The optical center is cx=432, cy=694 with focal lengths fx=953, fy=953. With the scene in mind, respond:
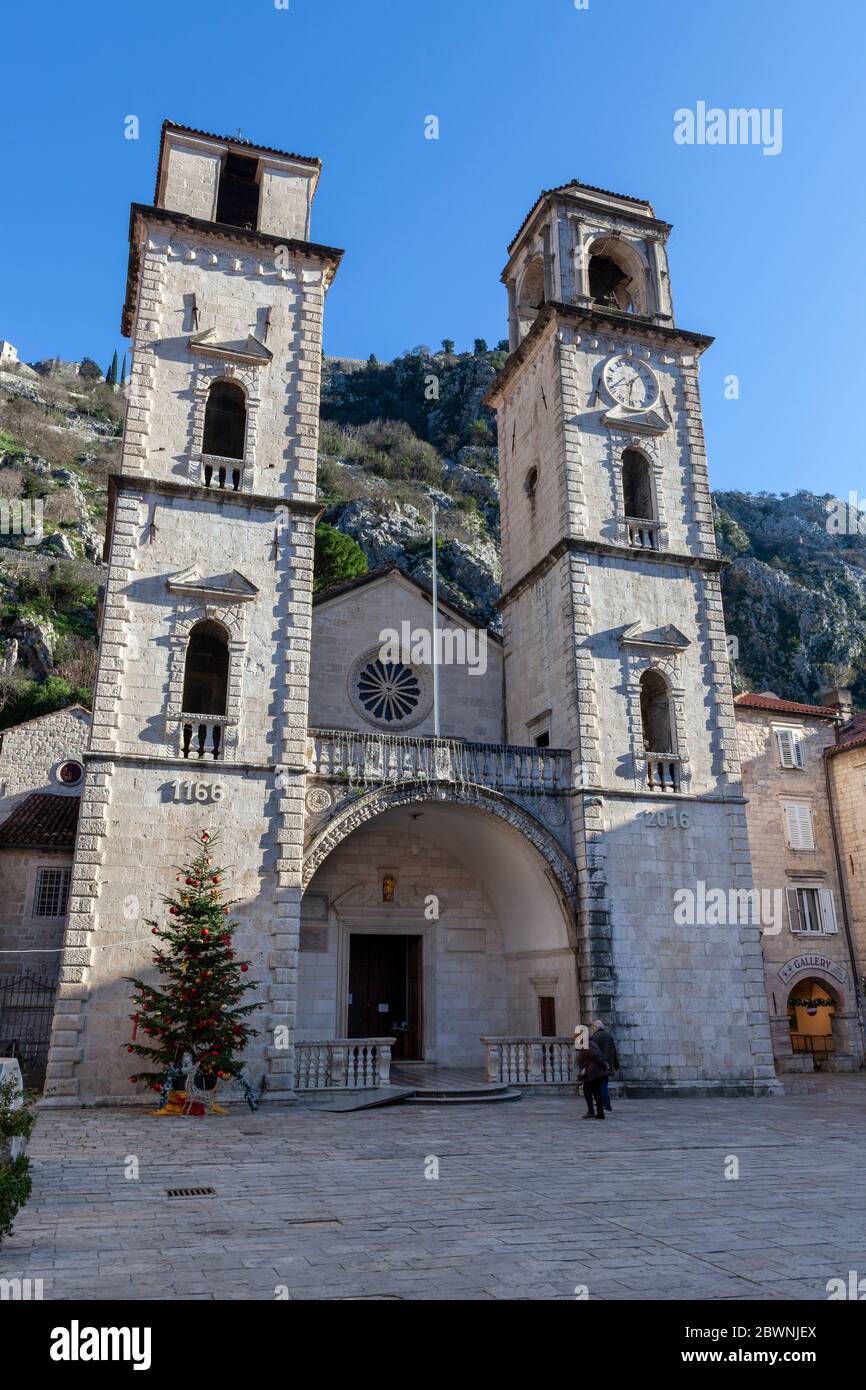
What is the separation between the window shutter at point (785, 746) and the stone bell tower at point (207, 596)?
53.8 ft

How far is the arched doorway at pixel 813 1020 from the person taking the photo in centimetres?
2661

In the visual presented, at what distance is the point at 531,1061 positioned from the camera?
17875mm

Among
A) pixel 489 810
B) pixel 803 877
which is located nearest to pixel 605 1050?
pixel 489 810

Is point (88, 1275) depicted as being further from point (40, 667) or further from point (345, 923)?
point (40, 667)

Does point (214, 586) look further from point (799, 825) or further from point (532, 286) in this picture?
point (799, 825)

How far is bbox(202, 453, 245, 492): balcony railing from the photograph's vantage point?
1873cm

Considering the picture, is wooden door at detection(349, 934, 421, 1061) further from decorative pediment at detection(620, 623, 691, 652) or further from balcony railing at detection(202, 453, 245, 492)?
balcony railing at detection(202, 453, 245, 492)

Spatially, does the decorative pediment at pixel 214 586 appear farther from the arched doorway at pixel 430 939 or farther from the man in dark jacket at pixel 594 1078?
the man in dark jacket at pixel 594 1078

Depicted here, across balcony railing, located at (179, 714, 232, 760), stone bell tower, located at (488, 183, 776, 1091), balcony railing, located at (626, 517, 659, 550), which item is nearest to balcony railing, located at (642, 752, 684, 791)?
stone bell tower, located at (488, 183, 776, 1091)

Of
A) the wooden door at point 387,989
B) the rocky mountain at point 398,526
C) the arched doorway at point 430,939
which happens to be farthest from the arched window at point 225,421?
the rocky mountain at point 398,526

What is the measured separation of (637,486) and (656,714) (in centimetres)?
569

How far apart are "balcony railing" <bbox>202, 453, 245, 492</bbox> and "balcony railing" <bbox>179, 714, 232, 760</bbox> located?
472 cm
